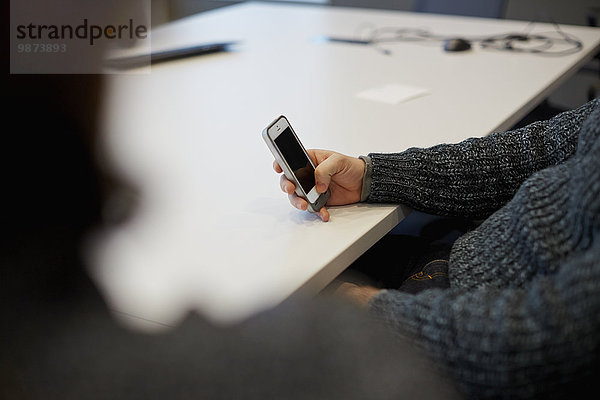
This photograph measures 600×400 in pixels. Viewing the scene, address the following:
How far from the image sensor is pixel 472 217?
3.40 feet

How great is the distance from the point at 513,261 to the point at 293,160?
0.34 m

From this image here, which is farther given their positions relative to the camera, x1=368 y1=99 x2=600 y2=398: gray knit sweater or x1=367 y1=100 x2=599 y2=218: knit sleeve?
x1=367 y1=100 x2=599 y2=218: knit sleeve

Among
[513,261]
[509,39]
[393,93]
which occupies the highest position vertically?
[509,39]

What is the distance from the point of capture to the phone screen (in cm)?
88

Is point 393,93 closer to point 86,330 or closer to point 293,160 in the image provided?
point 293,160

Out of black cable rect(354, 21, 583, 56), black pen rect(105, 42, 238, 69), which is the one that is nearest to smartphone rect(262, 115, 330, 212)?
black pen rect(105, 42, 238, 69)

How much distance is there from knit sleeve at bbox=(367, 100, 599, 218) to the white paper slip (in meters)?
0.40

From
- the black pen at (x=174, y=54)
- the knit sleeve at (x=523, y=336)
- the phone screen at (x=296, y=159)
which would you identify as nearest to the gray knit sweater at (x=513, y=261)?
the knit sleeve at (x=523, y=336)

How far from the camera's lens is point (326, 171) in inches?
35.5

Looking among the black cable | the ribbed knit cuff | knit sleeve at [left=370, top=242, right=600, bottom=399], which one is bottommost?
knit sleeve at [left=370, top=242, right=600, bottom=399]

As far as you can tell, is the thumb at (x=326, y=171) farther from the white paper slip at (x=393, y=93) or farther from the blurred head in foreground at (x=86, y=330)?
the white paper slip at (x=393, y=93)

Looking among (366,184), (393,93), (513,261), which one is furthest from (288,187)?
(393,93)

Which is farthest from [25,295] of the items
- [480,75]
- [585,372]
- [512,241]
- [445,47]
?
[445,47]

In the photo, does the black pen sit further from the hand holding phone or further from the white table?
the hand holding phone
